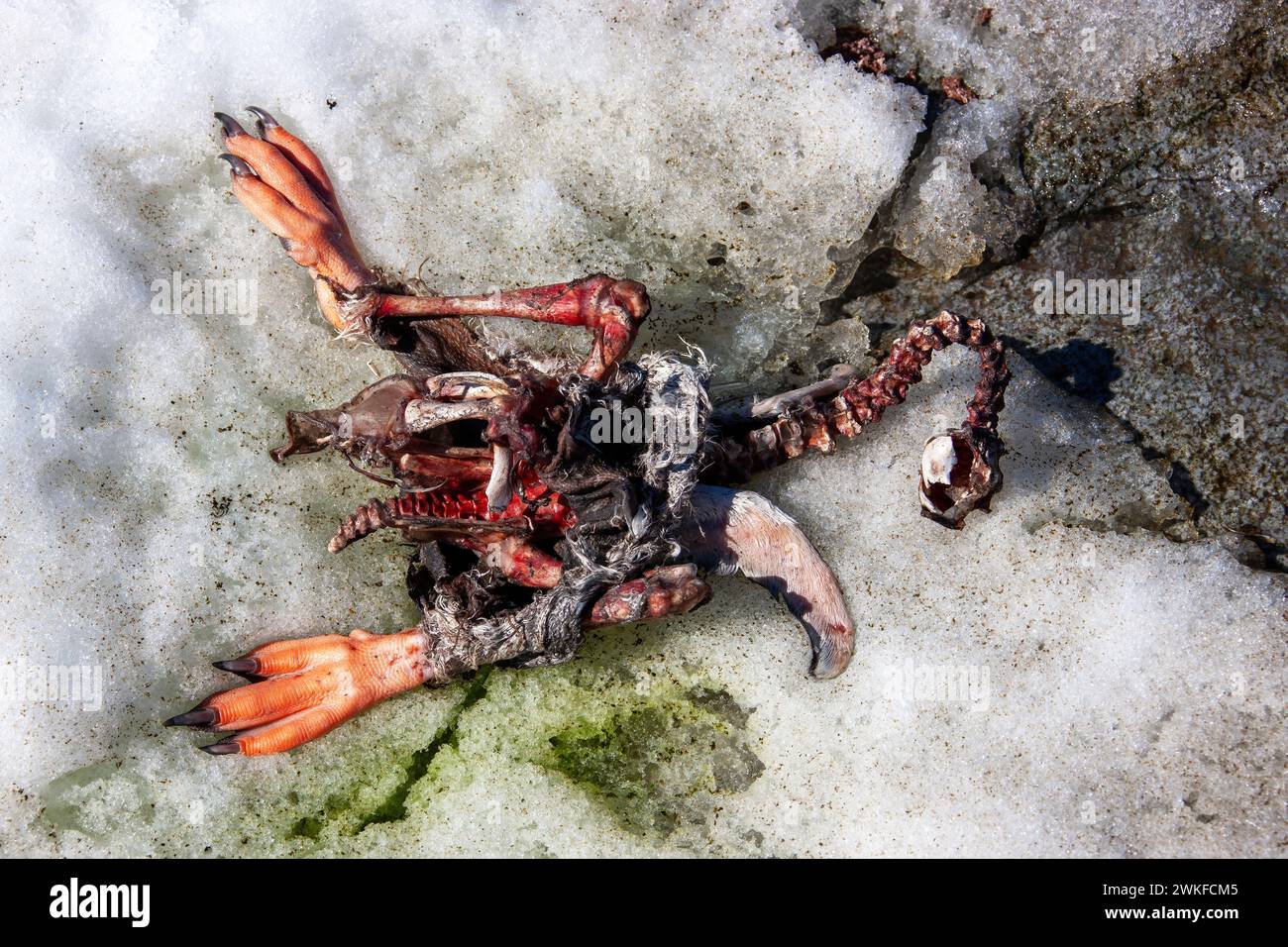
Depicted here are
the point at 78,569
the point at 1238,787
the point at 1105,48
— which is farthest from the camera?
the point at 1105,48

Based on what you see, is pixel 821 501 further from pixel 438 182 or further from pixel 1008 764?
pixel 438 182

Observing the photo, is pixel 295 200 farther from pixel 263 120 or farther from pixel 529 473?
pixel 529 473

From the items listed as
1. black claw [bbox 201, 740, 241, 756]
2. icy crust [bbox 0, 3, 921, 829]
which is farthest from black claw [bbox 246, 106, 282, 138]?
black claw [bbox 201, 740, 241, 756]

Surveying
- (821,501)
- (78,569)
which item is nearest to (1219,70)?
(821,501)

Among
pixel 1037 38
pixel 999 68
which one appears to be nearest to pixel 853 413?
pixel 999 68

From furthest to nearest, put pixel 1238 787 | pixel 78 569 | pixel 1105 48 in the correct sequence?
pixel 1105 48
pixel 78 569
pixel 1238 787

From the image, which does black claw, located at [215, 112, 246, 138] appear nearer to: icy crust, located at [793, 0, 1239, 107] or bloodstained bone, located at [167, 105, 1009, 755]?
bloodstained bone, located at [167, 105, 1009, 755]
